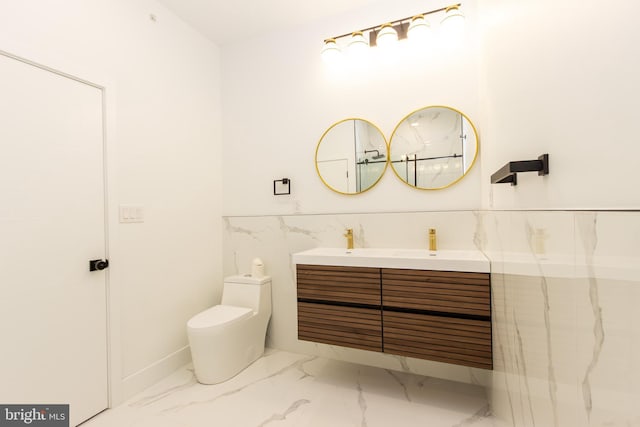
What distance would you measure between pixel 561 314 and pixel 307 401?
161cm

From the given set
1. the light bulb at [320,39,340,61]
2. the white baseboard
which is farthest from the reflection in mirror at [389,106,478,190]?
the white baseboard

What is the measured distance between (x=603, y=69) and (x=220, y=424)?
6.74 ft

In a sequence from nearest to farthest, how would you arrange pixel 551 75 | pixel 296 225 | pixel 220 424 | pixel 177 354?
pixel 551 75, pixel 220 424, pixel 177 354, pixel 296 225

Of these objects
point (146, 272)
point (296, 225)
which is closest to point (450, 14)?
point (296, 225)

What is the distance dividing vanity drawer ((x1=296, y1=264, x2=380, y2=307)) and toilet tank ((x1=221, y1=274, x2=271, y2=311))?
50cm

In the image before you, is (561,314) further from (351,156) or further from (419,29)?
(419,29)

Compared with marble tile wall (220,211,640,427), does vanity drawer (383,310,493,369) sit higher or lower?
lower

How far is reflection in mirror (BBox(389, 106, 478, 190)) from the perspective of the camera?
2010mm

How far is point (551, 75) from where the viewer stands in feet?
2.45

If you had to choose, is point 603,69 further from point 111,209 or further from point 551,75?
point 111,209

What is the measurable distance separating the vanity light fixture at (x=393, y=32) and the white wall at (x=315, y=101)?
0.26 feet

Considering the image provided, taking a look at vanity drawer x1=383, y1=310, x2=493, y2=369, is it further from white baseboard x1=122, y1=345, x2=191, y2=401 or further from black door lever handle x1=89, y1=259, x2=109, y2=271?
black door lever handle x1=89, y1=259, x2=109, y2=271

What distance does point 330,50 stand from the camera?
2256mm

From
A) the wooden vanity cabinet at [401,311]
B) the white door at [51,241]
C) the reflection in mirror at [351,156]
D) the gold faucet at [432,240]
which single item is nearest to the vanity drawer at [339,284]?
the wooden vanity cabinet at [401,311]
